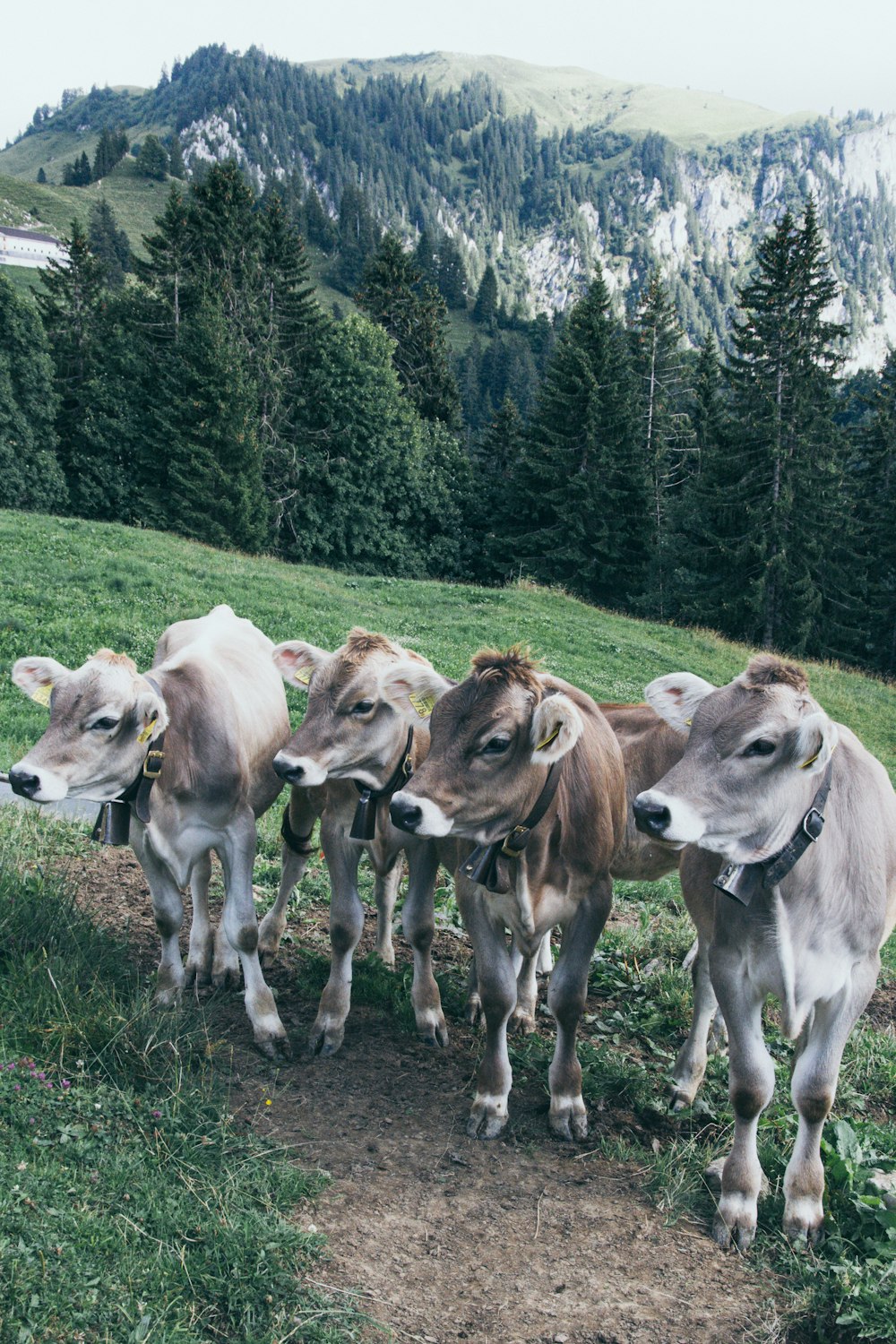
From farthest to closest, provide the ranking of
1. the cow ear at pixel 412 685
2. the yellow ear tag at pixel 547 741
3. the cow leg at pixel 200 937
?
the cow leg at pixel 200 937, the cow ear at pixel 412 685, the yellow ear tag at pixel 547 741

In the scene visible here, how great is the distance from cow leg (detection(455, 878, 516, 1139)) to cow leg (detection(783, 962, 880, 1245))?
1.41 m

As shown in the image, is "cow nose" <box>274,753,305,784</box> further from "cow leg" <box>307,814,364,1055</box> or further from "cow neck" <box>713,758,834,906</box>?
"cow neck" <box>713,758,834,906</box>

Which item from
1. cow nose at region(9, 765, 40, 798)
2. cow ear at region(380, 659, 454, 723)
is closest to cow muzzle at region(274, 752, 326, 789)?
cow ear at region(380, 659, 454, 723)

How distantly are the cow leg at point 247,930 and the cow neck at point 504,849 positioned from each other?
1.53 meters

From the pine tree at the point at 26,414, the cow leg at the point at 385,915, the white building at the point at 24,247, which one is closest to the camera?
the cow leg at the point at 385,915

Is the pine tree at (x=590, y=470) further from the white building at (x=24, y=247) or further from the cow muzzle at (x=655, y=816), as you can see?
the white building at (x=24, y=247)

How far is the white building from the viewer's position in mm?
130250

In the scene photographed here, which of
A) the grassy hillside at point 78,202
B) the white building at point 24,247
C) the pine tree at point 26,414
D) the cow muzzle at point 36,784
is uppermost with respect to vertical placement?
the grassy hillside at point 78,202

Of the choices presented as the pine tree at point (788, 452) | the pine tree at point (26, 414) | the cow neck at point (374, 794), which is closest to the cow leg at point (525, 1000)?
the cow neck at point (374, 794)

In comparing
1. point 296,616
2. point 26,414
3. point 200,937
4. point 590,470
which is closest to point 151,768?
point 200,937

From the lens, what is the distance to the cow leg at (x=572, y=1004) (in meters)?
4.99

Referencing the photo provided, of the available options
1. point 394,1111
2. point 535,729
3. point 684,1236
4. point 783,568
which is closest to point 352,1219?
point 394,1111

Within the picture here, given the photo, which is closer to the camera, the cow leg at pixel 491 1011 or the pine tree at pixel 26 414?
the cow leg at pixel 491 1011

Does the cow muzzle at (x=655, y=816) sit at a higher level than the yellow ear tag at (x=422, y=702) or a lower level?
higher
